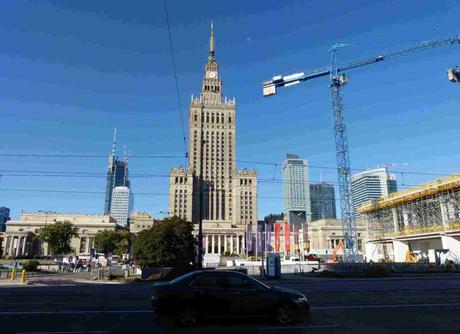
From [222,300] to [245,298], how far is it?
0.72 meters

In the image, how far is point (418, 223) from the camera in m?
79.0

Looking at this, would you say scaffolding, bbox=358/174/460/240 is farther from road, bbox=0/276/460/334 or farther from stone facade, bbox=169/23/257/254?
stone facade, bbox=169/23/257/254

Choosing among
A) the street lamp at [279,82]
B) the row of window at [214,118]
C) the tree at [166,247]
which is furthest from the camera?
the row of window at [214,118]

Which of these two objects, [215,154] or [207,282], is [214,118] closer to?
[215,154]

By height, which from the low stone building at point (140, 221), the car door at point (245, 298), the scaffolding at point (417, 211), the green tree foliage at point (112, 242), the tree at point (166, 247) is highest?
the low stone building at point (140, 221)

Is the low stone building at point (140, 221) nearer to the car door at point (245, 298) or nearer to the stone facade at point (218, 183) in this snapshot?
the stone facade at point (218, 183)

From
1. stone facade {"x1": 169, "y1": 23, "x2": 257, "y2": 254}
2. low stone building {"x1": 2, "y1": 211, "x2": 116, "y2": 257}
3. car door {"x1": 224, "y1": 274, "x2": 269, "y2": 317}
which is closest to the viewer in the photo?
car door {"x1": 224, "y1": 274, "x2": 269, "y2": 317}

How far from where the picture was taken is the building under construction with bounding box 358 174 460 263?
68062 mm

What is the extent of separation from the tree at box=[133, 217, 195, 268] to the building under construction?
4012cm

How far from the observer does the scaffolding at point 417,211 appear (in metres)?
68.9

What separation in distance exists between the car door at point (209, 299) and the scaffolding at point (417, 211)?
6845 cm

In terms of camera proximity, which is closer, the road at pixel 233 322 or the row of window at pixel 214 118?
the road at pixel 233 322

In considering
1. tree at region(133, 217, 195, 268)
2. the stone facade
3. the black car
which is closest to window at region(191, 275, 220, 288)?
the black car

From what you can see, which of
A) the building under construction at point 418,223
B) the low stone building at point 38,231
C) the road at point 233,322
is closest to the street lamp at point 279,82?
the building under construction at point 418,223
